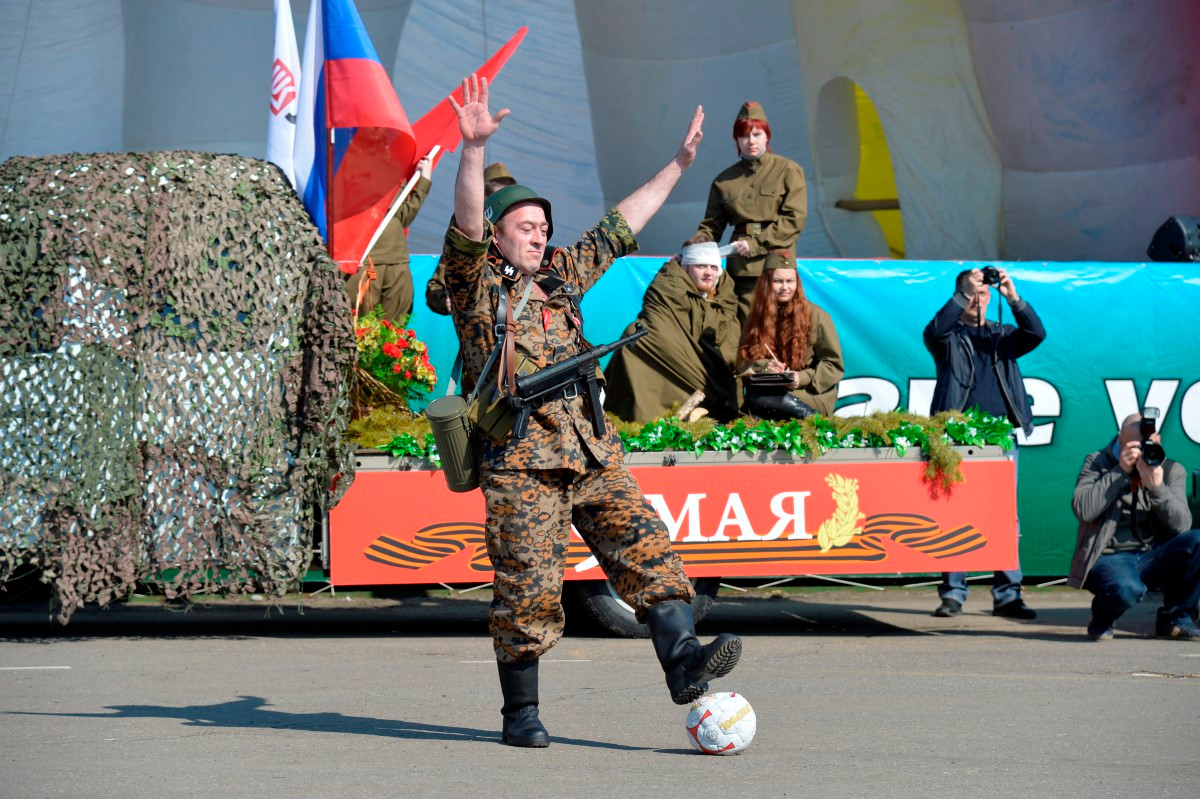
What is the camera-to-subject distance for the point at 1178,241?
12.1 meters

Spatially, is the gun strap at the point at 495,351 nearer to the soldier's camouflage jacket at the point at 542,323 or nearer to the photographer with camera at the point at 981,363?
the soldier's camouflage jacket at the point at 542,323

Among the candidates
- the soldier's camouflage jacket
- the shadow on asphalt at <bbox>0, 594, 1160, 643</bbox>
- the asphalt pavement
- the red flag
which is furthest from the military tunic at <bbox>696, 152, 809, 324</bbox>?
the soldier's camouflage jacket

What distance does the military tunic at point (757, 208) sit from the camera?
10.4 m

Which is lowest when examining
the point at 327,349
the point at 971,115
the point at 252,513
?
the point at 252,513

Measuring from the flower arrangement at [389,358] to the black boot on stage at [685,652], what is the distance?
3.75 m

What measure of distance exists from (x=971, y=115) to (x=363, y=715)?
43.6 ft

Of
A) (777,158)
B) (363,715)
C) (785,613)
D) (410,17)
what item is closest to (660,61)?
(410,17)

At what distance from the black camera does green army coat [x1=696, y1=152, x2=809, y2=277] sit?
2.66m

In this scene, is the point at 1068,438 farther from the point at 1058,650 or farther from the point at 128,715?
the point at 128,715

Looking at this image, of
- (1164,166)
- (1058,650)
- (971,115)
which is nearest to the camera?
(1058,650)

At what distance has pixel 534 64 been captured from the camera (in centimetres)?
1919

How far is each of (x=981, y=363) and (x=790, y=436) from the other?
1811 millimetres

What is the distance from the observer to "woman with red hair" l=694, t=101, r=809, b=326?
1039cm

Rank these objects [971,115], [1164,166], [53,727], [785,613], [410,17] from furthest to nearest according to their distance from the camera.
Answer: [410,17], [971,115], [1164,166], [785,613], [53,727]
